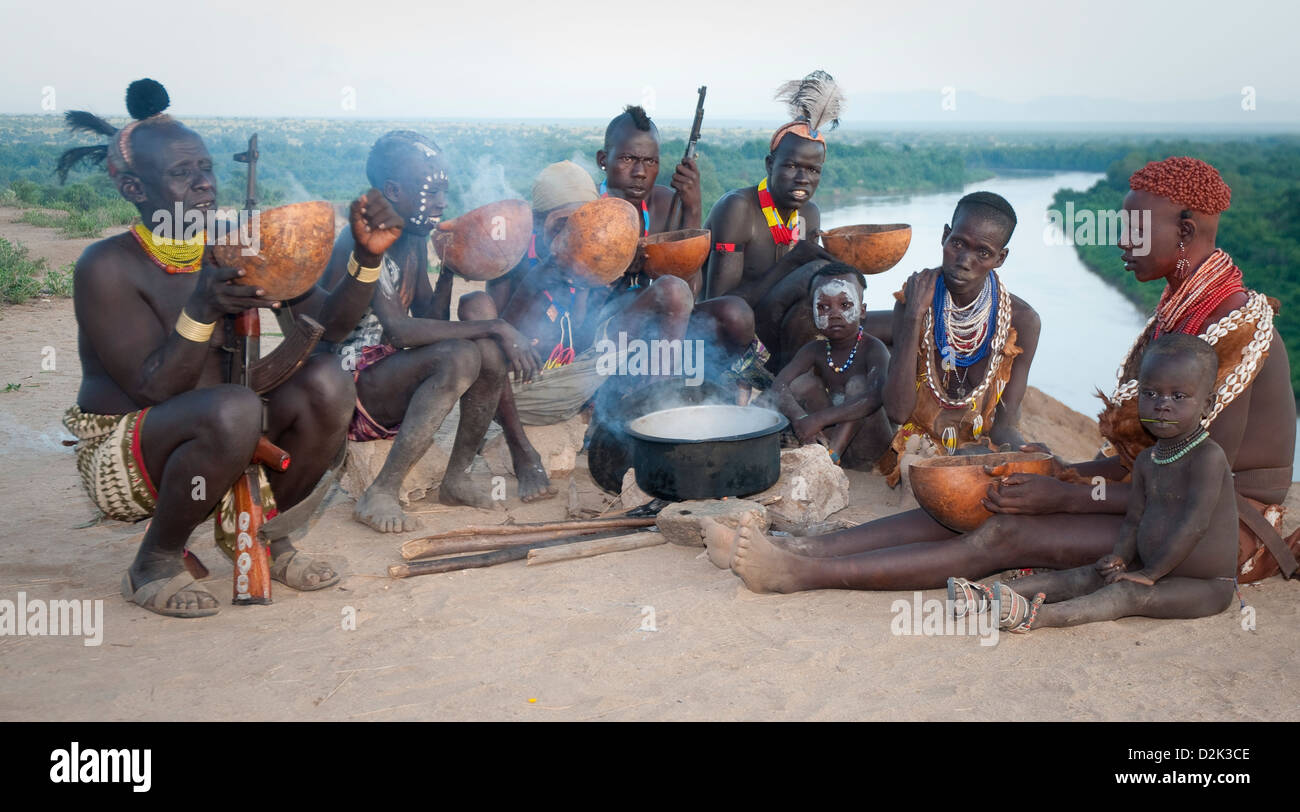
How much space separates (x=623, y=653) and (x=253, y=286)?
4.88ft

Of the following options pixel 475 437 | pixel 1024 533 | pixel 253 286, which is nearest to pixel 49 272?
pixel 475 437

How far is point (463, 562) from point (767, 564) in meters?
1.07

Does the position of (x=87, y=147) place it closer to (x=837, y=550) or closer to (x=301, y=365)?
(x=301, y=365)

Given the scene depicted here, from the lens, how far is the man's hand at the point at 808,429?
4312 millimetres

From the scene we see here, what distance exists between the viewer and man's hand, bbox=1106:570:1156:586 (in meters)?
2.71

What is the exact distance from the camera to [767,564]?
2986 mm

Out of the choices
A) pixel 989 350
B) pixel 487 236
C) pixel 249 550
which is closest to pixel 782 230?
pixel 989 350

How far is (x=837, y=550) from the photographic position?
3.15m

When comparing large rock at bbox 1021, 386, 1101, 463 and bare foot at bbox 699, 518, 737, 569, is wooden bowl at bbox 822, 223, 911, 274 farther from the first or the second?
bare foot at bbox 699, 518, 737, 569

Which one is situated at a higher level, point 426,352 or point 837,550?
point 426,352

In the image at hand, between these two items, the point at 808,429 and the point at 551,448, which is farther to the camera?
the point at 551,448

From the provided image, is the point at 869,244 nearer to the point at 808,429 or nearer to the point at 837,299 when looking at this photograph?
the point at 837,299

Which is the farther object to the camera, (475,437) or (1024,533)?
(475,437)

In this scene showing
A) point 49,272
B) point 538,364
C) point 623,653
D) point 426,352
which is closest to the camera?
point 623,653
